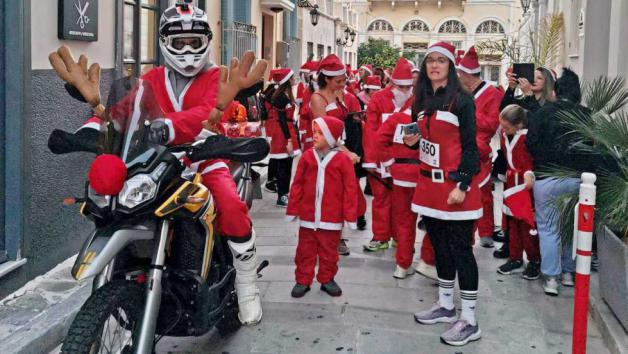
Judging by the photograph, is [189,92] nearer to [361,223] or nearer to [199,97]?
[199,97]

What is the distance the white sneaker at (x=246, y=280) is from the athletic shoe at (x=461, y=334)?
1213 millimetres

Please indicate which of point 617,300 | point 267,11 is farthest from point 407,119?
point 267,11

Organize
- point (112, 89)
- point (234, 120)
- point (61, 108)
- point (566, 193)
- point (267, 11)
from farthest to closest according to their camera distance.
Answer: point (267, 11)
point (234, 120)
point (61, 108)
point (566, 193)
point (112, 89)

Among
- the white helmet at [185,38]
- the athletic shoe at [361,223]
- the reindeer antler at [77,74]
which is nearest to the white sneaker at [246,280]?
the white helmet at [185,38]

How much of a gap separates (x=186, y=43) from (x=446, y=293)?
7.81 feet

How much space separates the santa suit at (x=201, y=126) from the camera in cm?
390

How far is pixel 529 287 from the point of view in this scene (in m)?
6.11

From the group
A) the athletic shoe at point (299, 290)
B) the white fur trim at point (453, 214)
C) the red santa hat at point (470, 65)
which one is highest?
the red santa hat at point (470, 65)

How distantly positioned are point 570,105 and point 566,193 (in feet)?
2.47

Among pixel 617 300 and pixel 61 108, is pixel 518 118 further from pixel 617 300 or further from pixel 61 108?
pixel 61 108

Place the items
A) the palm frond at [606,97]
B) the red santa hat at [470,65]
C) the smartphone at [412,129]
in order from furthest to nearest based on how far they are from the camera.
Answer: the red santa hat at [470,65], the palm frond at [606,97], the smartphone at [412,129]

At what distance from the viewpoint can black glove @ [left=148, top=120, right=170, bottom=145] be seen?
142 inches

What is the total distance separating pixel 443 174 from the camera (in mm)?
4863

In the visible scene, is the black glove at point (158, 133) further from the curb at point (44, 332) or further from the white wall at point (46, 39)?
the white wall at point (46, 39)
